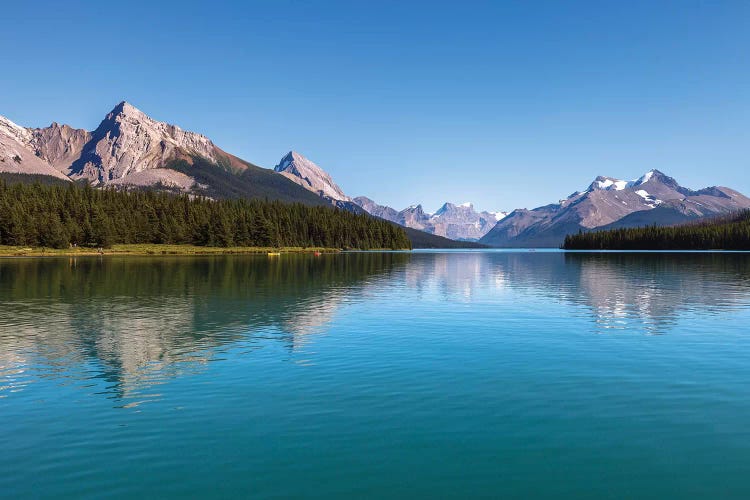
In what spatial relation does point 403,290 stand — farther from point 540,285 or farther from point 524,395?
point 524,395

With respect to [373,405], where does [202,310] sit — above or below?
above

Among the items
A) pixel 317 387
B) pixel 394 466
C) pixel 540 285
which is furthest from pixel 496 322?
pixel 540 285

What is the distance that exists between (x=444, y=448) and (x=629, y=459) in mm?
5821

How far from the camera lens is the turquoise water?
14.4 meters

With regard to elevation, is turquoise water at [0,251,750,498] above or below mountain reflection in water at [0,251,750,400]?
below

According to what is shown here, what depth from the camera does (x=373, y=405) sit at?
20.8 meters

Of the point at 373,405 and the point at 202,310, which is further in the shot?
the point at 202,310

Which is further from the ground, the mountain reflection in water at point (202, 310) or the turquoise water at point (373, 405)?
the mountain reflection in water at point (202, 310)

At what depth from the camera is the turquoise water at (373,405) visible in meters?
14.4

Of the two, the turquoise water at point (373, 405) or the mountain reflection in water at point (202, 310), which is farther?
the mountain reflection in water at point (202, 310)

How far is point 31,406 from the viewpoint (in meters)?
20.8

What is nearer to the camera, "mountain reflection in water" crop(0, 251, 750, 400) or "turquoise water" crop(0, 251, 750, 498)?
"turquoise water" crop(0, 251, 750, 498)

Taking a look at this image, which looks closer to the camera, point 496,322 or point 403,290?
point 496,322

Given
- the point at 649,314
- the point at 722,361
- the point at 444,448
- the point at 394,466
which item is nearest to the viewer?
the point at 394,466
